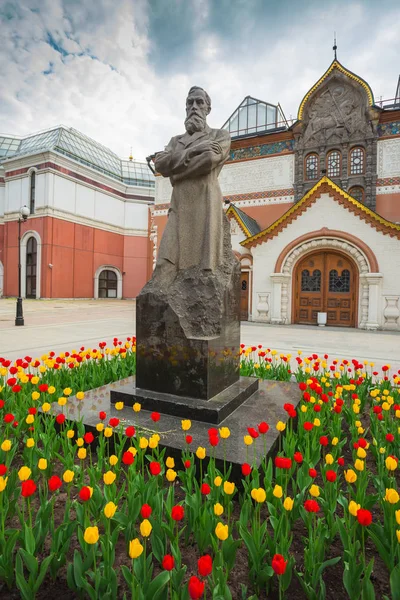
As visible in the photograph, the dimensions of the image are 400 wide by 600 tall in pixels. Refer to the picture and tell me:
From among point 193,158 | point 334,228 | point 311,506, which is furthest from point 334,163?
point 311,506

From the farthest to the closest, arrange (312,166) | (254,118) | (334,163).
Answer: (254,118) < (312,166) < (334,163)

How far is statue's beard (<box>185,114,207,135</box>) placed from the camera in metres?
3.80

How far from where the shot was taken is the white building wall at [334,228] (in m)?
13.3

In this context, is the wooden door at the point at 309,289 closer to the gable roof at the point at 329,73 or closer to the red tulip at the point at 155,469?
the gable roof at the point at 329,73

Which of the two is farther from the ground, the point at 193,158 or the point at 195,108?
the point at 195,108

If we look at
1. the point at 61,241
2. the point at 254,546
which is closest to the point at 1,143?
the point at 61,241

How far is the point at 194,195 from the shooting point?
12.2 ft

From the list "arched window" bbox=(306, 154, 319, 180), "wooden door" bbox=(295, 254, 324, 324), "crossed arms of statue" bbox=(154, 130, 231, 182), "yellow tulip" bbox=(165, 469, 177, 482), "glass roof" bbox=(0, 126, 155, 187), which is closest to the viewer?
"yellow tulip" bbox=(165, 469, 177, 482)

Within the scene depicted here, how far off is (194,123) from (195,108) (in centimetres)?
17

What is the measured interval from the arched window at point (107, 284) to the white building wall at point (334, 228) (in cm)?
1963

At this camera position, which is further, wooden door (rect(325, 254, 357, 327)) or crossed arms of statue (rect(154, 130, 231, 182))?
wooden door (rect(325, 254, 357, 327))

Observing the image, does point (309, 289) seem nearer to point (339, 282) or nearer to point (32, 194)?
point (339, 282)

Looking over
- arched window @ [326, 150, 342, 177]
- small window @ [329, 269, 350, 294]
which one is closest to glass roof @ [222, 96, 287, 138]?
arched window @ [326, 150, 342, 177]

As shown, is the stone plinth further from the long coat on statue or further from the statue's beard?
the statue's beard
